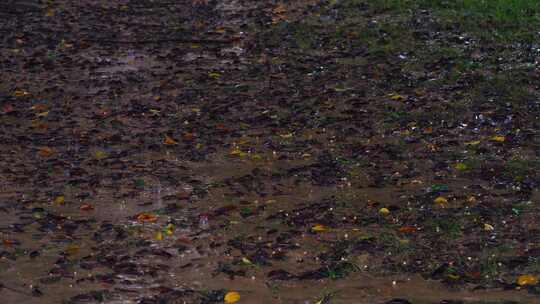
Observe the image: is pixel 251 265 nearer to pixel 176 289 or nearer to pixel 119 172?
pixel 176 289

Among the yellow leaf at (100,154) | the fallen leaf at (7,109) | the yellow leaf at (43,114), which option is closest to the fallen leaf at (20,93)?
the fallen leaf at (7,109)

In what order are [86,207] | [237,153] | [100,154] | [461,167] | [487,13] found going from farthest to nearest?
1. [487,13]
2. [100,154]
3. [237,153]
4. [461,167]
5. [86,207]

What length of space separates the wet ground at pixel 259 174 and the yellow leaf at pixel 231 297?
1.5 inches

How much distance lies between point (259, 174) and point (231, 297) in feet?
6.69

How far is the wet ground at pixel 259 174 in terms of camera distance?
4.64m

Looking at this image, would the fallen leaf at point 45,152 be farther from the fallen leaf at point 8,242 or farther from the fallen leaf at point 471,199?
the fallen leaf at point 471,199

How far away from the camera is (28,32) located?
36.9 ft

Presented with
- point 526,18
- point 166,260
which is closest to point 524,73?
point 526,18

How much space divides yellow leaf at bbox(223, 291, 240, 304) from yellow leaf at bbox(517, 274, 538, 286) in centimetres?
151

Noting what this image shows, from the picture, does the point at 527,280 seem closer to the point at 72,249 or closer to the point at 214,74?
the point at 72,249

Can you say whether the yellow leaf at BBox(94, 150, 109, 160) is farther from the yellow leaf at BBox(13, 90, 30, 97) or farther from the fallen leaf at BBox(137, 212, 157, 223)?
the yellow leaf at BBox(13, 90, 30, 97)

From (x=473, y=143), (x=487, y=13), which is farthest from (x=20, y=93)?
(x=487, y=13)

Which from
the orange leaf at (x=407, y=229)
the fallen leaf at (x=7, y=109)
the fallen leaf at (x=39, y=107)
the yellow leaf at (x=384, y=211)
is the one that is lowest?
the fallen leaf at (x=7, y=109)

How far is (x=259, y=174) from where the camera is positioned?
6332mm
